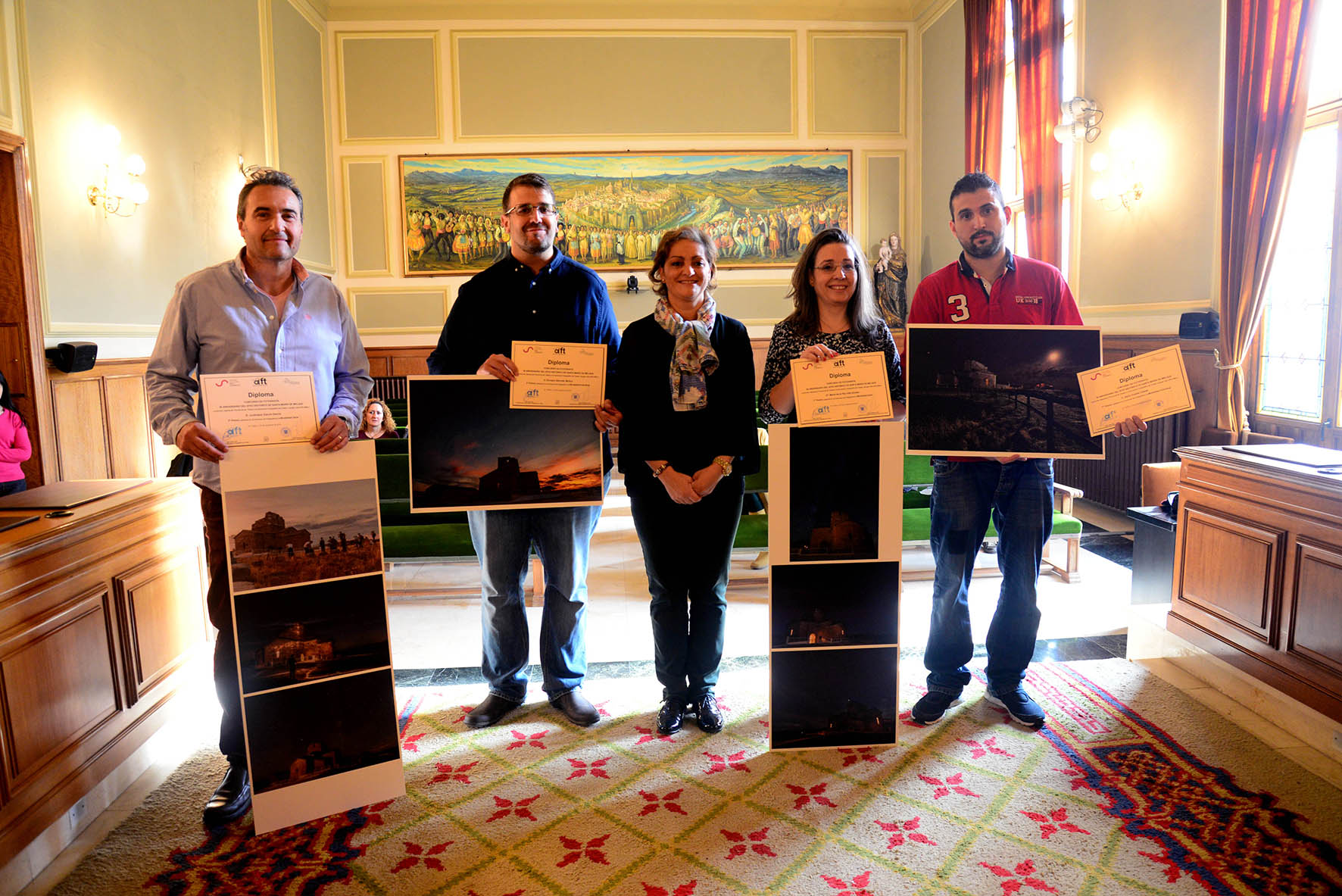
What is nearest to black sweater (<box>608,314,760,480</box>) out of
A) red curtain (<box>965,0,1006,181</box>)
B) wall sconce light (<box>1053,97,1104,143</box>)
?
wall sconce light (<box>1053,97,1104,143</box>)

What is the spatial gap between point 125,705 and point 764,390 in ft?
7.04

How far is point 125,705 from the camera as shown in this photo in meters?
2.42

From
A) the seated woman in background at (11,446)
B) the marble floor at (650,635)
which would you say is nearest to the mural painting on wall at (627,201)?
Answer: the marble floor at (650,635)

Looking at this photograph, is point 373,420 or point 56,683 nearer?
point 56,683

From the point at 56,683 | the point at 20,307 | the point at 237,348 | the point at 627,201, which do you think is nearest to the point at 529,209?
the point at 237,348

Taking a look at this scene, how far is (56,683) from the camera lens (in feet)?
6.96

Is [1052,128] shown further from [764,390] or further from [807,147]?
[764,390]

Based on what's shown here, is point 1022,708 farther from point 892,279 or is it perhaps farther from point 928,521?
point 892,279

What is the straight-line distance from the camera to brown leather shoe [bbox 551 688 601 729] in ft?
9.13

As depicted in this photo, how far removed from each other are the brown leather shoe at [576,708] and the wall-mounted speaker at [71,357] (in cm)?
407

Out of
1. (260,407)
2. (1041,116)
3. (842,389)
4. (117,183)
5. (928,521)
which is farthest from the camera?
(1041,116)

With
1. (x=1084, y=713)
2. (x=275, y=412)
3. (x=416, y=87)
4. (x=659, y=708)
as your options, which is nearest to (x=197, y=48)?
(x=416, y=87)

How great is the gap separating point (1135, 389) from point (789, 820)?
1579 millimetres

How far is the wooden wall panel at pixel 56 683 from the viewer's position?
1.97 meters
